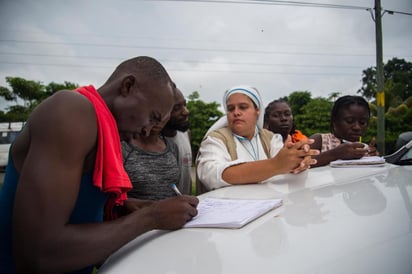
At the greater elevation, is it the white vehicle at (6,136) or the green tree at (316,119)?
the green tree at (316,119)

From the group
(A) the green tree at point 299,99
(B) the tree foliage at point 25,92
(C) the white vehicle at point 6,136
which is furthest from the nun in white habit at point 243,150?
(B) the tree foliage at point 25,92

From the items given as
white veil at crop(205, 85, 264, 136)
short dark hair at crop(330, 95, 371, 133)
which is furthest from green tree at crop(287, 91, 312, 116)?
white veil at crop(205, 85, 264, 136)

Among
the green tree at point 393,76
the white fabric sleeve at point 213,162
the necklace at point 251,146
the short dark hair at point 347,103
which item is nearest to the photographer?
the white fabric sleeve at point 213,162

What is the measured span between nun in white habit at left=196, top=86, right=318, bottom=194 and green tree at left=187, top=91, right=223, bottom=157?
11245 mm

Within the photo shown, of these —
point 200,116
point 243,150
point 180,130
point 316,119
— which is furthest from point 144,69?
point 316,119

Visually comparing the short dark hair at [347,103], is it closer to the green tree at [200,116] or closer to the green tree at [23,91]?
the green tree at [200,116]

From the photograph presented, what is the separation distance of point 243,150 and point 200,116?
11689mm

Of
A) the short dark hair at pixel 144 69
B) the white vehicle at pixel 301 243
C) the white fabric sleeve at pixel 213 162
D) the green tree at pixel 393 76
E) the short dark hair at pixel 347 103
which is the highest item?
the green tree at pixel 393 76

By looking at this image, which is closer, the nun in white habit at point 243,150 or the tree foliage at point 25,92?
the nun in white habit at point 243,150

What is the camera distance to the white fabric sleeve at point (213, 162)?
6.12 ft

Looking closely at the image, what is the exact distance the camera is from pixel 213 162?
192 cm

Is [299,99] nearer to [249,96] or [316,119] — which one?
[316,119]

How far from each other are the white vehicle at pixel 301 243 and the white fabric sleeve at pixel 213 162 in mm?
538

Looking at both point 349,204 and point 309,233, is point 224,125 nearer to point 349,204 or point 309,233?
point 349,204
